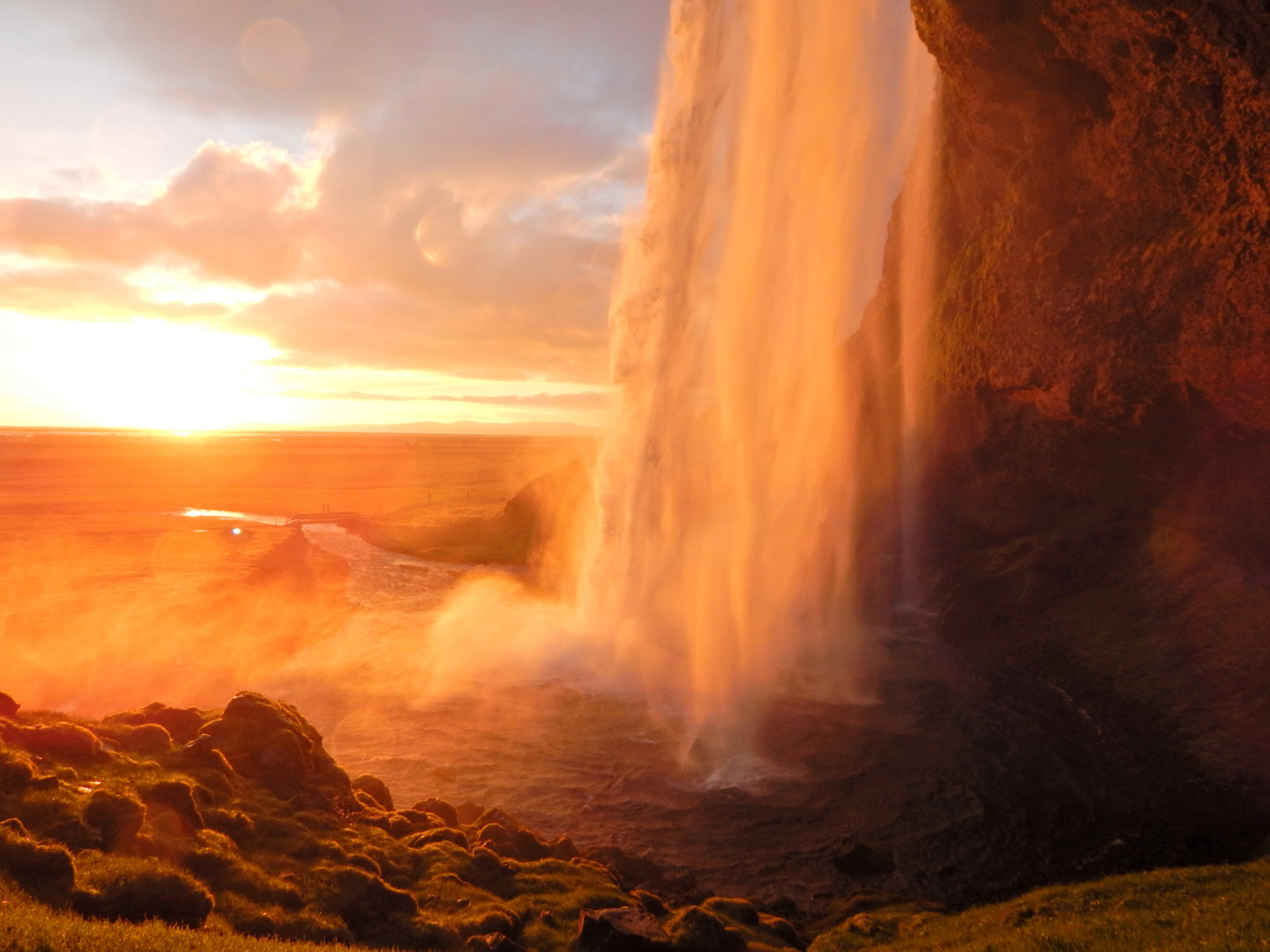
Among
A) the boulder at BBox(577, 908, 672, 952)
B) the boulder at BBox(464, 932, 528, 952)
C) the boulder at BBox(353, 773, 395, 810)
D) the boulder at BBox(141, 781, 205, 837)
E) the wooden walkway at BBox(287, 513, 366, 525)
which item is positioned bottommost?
the boulder at BBox(353, 773, 395, 810)

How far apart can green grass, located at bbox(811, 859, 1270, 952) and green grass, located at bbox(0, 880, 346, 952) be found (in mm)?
12561

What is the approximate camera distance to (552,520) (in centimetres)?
7231

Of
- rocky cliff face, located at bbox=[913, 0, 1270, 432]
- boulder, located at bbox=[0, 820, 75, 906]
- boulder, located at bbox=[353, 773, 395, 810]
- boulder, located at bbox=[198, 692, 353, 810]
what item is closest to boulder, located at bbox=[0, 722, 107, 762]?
boulder, located at bbox=[198, 692, 353, 810]

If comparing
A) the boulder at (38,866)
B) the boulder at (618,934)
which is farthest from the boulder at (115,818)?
the boulder at (618,934)

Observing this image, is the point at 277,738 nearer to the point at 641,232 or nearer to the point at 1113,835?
the point at 1113,835

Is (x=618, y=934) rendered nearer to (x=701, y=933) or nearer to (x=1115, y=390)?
(x=701, y=933)

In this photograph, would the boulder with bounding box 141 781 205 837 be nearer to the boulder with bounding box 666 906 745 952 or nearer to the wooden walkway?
the boulder with bounding box 666 906 745 952

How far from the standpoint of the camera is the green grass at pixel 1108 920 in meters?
13.3

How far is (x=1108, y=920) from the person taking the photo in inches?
583

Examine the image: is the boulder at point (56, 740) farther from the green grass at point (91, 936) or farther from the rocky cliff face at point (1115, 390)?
the rocky cliff face at point (1115, 390)

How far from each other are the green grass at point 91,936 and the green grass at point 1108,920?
1256 centimetres

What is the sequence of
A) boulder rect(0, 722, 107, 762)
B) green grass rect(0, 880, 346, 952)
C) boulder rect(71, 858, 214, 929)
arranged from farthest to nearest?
boulder rect(0, 722, 107, 762)
boulder rect(71, 858, 214, 929)
green grass rect(0, 880, 346, 952)

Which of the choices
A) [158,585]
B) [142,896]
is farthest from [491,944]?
[158,585]

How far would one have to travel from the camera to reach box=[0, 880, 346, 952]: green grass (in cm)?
1021
